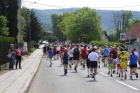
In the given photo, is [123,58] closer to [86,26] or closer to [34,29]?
[34,29]

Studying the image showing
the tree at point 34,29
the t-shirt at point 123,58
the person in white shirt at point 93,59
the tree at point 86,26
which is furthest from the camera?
the tree at point 86,26

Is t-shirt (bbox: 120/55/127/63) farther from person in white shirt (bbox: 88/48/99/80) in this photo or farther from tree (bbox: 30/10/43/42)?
tree (bbox: 30/10/43/42)

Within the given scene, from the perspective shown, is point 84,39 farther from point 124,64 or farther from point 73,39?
point 124,64

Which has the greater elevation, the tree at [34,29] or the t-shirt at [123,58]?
the tree at [34,29]

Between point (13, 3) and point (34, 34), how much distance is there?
50561mm

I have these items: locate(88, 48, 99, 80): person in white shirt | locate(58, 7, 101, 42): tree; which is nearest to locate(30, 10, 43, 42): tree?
locate(58, 7, 101, 42): tree

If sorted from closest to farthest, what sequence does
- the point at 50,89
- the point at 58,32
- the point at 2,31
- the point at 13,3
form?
the point at 50,89, the point at 2,31, the point at 13,3, the point at 58,32

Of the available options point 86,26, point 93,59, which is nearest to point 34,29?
point 86,26

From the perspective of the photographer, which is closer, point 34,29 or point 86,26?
point 34,29

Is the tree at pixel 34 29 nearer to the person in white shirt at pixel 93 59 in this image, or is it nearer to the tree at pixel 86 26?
the tree at pixel 86 26

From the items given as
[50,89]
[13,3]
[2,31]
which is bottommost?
[50,89]

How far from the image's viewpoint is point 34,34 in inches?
3903

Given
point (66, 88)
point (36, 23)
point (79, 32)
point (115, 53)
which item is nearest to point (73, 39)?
point (79, 32)

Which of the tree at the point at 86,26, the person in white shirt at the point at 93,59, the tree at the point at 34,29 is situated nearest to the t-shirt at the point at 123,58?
the person in white shirt at the point at 93,59
